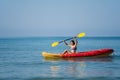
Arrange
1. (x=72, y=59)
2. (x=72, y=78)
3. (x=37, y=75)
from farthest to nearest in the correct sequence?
(x=72, y=59), (x=37, y=75), (x=72, y=78)

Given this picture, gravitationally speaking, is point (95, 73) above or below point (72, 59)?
below

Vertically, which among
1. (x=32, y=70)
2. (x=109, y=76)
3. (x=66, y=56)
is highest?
(x=66, y=56)

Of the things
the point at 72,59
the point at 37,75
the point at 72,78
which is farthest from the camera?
the point at 72,59

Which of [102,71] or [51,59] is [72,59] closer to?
[51,59]

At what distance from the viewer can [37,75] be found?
19141mm

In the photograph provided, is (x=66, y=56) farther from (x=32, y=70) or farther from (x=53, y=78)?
(x=53, y=78)

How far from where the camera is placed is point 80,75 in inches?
748

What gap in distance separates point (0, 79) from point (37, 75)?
2.16 meters

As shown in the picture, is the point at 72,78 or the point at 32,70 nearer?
the point at 72,78

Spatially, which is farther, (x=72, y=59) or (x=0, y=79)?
(x=72, y=59)

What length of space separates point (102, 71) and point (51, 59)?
852 cm

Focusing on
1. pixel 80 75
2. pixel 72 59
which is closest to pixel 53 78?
pixel 80 75

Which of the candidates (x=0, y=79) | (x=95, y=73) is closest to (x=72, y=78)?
(x=95, y=73)

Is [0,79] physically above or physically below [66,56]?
below
